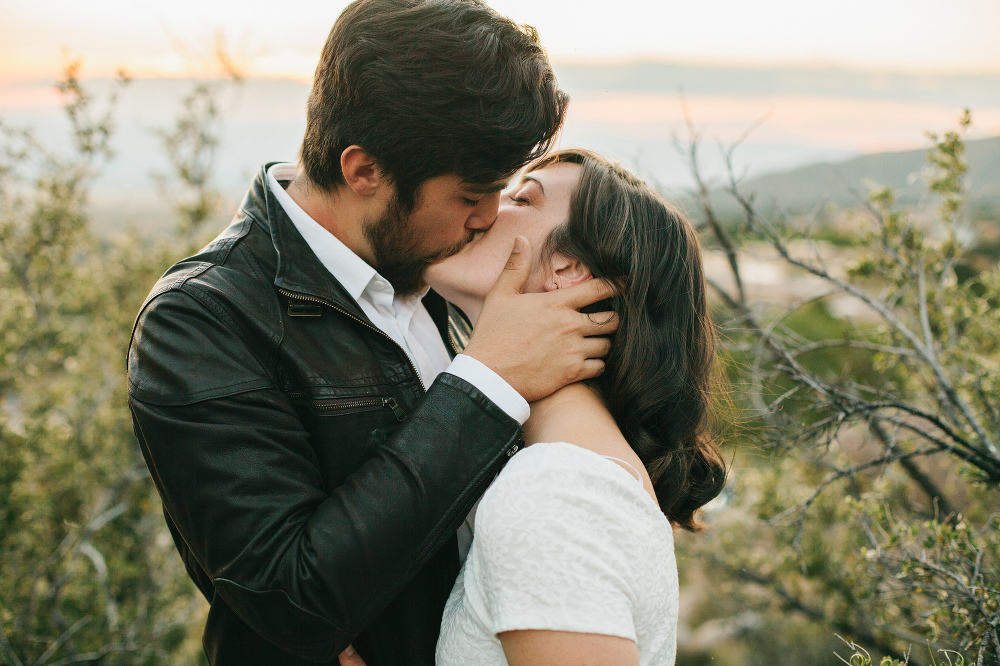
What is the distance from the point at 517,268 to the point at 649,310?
1.36 feet

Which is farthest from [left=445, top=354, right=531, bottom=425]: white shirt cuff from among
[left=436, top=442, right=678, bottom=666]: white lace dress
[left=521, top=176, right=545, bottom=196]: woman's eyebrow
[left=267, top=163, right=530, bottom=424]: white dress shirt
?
[left=521, top=176, right=545, bottom=196]: woman's eyebrow

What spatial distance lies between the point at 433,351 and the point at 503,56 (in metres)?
0.93

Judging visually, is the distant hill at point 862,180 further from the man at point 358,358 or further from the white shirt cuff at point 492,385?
the white shirt cuff at point 492,385

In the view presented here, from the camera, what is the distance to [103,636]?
390cm

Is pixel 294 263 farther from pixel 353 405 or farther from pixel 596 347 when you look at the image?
pixel 596 347

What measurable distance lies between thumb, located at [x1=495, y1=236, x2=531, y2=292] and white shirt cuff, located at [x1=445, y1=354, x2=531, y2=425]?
0.33 meters

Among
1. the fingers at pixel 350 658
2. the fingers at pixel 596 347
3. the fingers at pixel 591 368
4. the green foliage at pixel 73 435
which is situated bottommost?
the green foliage at pixel 73 435

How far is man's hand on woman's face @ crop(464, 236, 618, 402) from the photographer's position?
1.55 metres

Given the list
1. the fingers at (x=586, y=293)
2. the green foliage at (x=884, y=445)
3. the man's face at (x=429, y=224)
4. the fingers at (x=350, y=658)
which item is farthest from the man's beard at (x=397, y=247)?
the green foliage at (x=884, y=445)

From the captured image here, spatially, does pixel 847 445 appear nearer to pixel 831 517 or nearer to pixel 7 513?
pixel 831 517

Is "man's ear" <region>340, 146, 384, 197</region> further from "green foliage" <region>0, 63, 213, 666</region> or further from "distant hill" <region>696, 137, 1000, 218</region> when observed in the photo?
"green foliage" <region>0, 63, 213, 666</region>

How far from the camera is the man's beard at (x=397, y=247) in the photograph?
1818mm

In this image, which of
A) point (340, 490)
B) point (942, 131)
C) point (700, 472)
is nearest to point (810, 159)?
point (942, 131)

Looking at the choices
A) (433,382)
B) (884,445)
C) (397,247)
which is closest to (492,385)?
(433,382)
